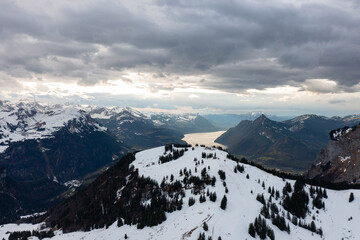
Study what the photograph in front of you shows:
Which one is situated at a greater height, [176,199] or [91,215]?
[176,199]

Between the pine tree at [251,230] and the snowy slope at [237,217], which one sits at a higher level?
the pine tree at [251,230]

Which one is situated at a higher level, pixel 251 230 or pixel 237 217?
pixel 251 230

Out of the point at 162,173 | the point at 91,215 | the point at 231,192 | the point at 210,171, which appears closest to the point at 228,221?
the point at 231,192

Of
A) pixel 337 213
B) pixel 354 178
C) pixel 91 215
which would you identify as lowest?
pixel 91 215

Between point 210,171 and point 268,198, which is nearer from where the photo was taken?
point 268,198

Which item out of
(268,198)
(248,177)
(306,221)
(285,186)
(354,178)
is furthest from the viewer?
(354,178)

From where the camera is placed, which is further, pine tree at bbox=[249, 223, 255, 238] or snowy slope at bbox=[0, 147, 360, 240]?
snowy slope at bbox=[0, 147, 360, 240]

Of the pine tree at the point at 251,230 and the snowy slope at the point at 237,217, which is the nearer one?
the pine tree at the point at 251,230

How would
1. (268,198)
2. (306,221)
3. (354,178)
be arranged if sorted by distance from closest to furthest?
(306,221) < (268,198) < (354,178)

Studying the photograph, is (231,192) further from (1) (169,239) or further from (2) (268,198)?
(1) (169,239)

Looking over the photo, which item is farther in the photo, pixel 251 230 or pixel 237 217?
pixel 237 217

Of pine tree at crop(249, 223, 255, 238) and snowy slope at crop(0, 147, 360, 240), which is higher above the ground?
pine tree at crop(249, 223, 255, 238)
